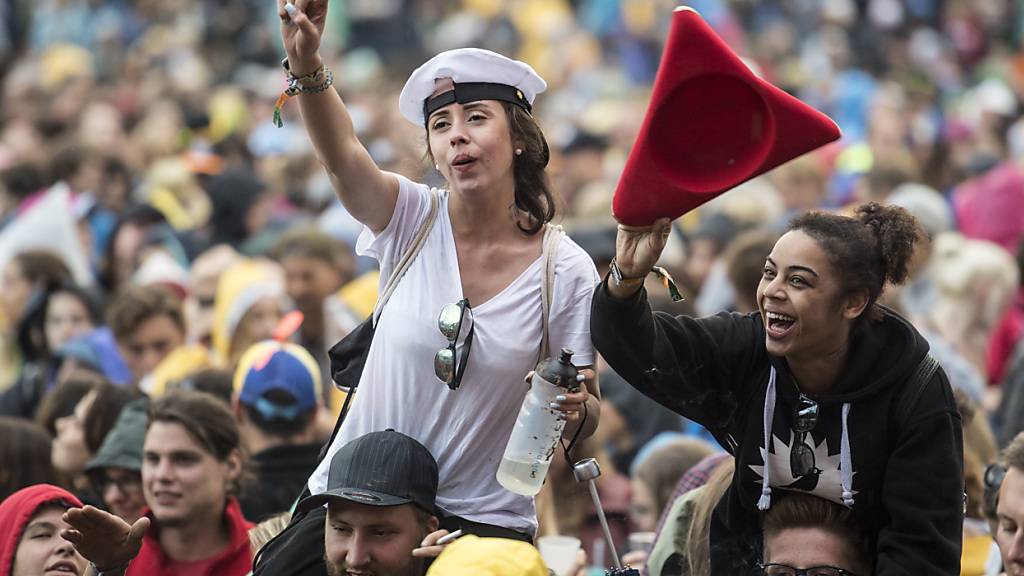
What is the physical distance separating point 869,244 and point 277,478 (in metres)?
3.00

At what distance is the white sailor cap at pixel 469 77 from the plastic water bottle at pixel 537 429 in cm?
76

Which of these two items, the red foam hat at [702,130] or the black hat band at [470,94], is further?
the black hat band at [470,94]

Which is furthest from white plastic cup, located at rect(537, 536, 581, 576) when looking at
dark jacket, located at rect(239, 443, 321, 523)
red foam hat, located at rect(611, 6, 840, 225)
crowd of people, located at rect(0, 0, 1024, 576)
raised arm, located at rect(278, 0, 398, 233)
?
red foam hat, located at rect(611, 6, 840, 225)

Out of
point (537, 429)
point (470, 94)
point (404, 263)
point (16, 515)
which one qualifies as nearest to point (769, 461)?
point (537, 429)

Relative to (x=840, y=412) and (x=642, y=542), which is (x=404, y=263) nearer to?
(x=840, y=412)

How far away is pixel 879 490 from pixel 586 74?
1551 centimetres

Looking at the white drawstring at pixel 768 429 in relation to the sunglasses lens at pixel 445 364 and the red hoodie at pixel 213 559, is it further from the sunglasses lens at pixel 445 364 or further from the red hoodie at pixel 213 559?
the red hoodie at pixel 213 559

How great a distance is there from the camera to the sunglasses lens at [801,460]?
4160 mm

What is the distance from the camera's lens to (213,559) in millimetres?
5512

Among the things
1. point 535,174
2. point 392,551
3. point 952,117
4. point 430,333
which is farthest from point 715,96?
point 952,117

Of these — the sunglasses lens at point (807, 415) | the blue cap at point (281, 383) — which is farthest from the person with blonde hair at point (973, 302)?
the sunglasses lens at point (807, 415)

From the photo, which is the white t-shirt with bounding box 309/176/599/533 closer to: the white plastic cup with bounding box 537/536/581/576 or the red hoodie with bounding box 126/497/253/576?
the white plastic cup with bounding box 537/536/581/576

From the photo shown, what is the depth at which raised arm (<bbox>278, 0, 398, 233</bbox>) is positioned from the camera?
418cm

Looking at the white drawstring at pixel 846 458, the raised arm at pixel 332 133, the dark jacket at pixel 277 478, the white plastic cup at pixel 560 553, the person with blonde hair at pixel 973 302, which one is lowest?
the white plastic cup at pixel 560 553
